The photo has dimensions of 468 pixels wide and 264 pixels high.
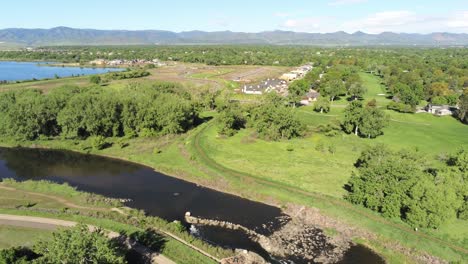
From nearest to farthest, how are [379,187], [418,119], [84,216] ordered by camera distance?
[84,216]
[379,187]
[418,119]

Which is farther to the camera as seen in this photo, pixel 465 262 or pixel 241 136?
pixel 241 136

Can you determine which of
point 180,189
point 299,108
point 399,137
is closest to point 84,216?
point 180,189

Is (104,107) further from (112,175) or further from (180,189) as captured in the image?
(180,189)

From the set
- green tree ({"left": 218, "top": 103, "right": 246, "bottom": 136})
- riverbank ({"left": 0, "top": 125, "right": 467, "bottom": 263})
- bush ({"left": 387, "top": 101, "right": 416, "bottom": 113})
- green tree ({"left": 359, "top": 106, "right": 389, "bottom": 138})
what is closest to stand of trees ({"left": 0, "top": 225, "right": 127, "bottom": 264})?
riverbank ({"left": 0, "top": 125, "right": 467, "bottom": 263})

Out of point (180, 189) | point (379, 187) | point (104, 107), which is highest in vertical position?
point (104, 107)

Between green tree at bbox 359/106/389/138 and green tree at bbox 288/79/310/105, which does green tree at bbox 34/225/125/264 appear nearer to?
green tree at bbox 359/106/389/138

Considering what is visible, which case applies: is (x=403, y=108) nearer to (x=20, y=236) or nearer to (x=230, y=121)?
(x=230, y=121)

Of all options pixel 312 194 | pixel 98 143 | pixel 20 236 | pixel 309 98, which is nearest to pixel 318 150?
pixel 312 194
